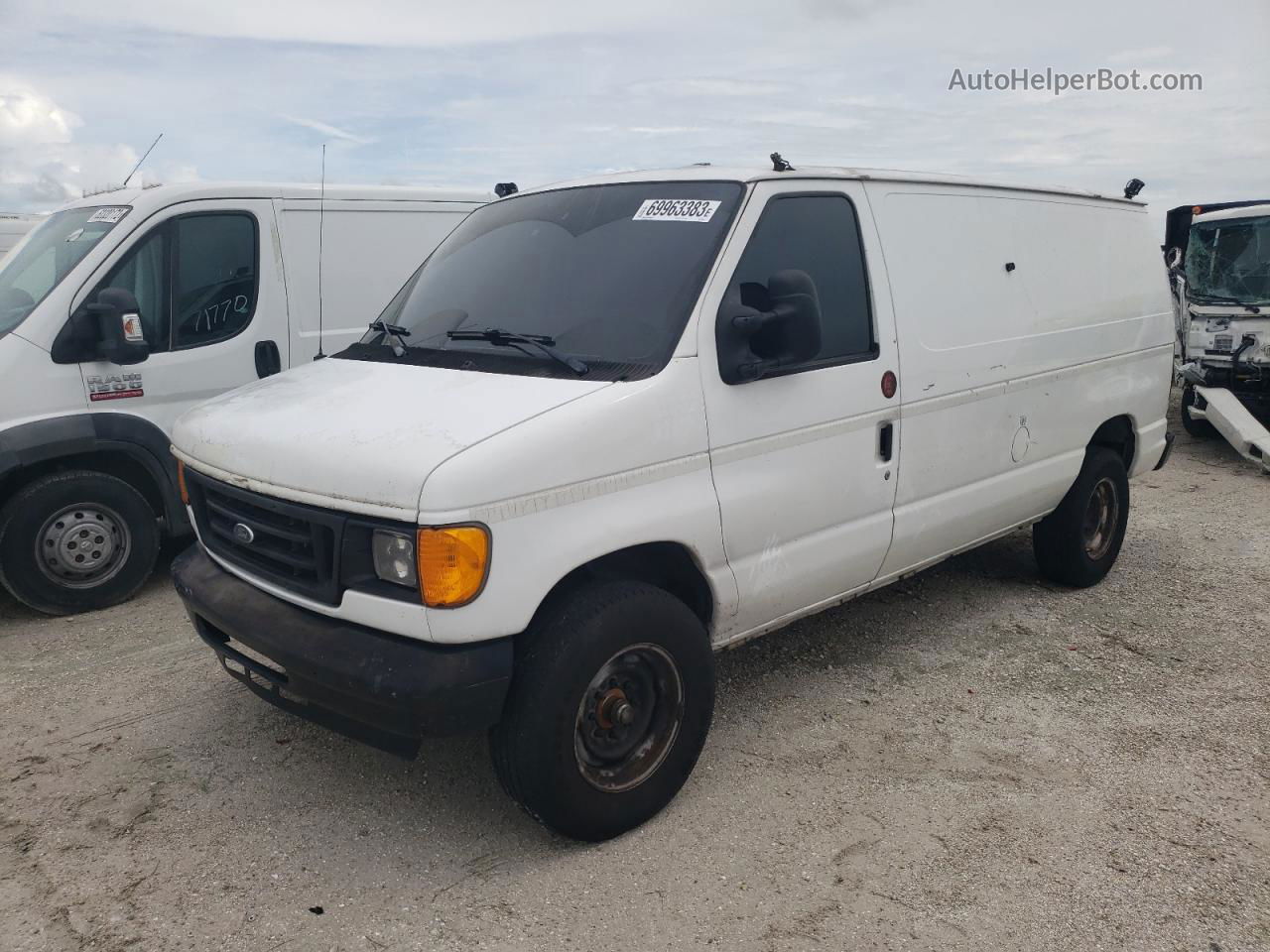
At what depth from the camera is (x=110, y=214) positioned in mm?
5609

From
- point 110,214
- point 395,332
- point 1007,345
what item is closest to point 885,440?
point 1007,345

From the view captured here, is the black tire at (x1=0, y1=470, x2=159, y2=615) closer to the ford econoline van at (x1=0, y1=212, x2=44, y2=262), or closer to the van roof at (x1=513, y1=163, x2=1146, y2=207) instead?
the van roof at (x1=513, y1=163, x2=1146, y2=207)

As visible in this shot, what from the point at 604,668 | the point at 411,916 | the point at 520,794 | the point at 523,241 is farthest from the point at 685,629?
the point at 523,241

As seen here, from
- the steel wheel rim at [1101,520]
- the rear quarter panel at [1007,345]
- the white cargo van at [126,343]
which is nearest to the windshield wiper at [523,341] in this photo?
the rear quarter panel at [1007,345]

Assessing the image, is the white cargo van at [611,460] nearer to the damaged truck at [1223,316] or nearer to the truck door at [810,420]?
the truck door at [810,420]

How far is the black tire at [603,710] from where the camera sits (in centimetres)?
295

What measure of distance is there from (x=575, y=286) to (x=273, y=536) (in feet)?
4.41

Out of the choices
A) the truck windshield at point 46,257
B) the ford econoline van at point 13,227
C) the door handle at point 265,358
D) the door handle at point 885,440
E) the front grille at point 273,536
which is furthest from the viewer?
the ford econoline van at point 13,227

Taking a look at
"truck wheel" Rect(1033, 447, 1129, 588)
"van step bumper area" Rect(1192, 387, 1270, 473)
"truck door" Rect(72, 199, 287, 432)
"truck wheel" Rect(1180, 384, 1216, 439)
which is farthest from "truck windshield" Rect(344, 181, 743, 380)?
"truck wheel" Rect(1180, 384, 1216, 439)

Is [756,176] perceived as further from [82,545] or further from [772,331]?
[82,545]

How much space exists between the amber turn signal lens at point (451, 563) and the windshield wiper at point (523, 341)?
72 centimetres

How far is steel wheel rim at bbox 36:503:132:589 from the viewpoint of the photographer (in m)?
5.27

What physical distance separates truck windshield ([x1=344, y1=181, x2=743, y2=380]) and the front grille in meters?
0.79

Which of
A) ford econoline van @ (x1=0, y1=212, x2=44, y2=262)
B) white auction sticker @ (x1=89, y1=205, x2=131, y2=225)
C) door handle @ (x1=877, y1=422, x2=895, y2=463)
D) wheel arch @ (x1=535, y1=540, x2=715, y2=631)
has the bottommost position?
wheel arch @ (x1=535, y1=540, x2=715, y2=631)
